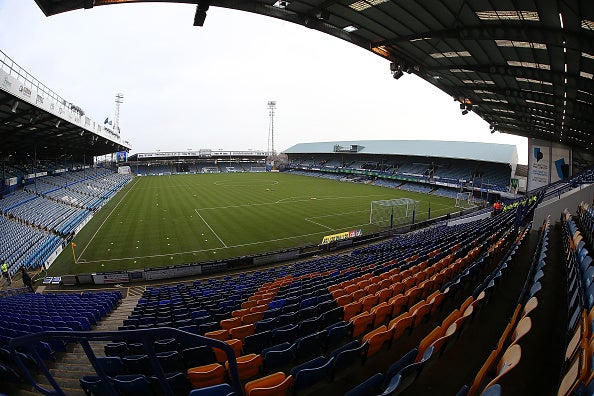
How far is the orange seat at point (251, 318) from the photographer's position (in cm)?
734

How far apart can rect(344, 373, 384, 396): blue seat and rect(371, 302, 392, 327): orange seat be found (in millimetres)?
2731

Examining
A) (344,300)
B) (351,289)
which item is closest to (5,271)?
(351,289)

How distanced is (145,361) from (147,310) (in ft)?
17.1

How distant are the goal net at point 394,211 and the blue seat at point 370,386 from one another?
28.3 metres

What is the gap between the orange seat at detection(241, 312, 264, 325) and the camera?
7336 millimetres

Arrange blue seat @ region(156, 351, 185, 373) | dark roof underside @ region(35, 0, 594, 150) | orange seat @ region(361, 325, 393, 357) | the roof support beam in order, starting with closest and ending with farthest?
orange seat @ region(361, 325, 393, 357) < blue seat @ region(156, 351, 185, 373) < dark roof underside @ region(35, 0, 594, 150) < the roof support beam

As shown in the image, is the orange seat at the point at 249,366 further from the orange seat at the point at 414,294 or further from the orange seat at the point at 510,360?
the orange seat at the point at 414,294

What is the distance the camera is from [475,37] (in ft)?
36.6

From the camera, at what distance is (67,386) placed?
18.5 ft

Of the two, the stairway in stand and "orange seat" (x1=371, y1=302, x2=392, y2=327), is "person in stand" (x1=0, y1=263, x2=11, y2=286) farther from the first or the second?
"orange seat" (x1=371, y1=302, x2=392, y2=327)

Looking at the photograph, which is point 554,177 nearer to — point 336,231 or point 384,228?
point 384,228

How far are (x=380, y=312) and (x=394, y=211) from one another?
1073 inches

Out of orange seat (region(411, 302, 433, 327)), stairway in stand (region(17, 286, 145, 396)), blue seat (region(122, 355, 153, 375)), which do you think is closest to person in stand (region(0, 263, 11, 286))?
stairway in stand (region(17, 286, 145, 396))

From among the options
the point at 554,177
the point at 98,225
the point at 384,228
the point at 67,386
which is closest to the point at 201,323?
the point at 67,386
